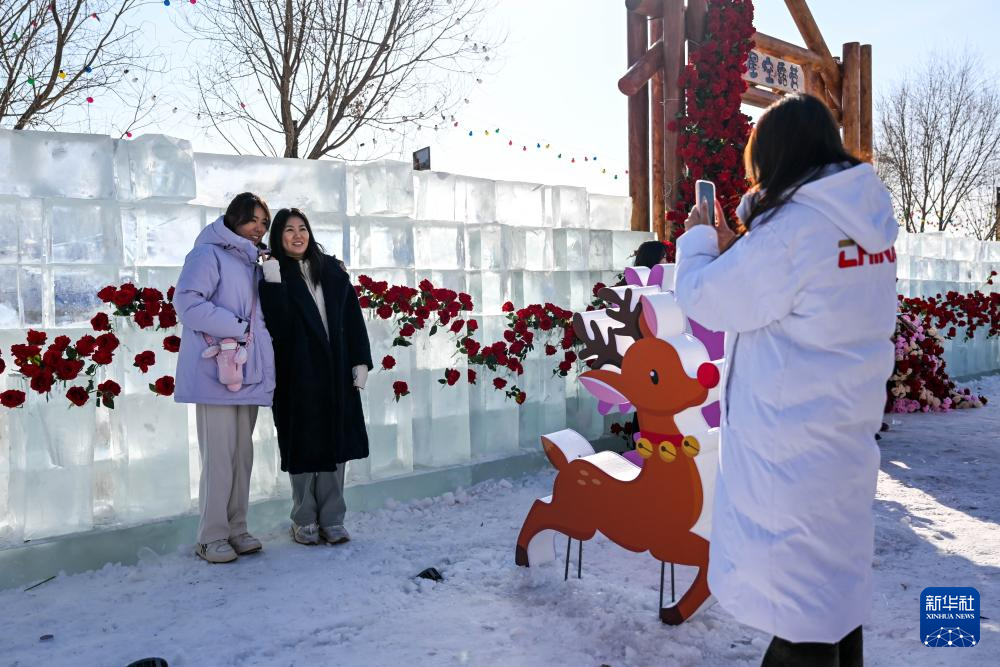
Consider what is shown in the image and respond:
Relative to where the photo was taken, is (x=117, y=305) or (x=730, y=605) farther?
(x=117, y=305)

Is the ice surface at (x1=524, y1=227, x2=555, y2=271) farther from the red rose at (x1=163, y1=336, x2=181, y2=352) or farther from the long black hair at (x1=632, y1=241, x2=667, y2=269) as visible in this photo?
the red rose at (x1=163, y1=336, x2=181, y2=352)

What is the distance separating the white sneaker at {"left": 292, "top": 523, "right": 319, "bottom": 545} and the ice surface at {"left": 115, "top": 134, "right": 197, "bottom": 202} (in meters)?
1.60

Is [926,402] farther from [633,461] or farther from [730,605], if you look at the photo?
[730,605]

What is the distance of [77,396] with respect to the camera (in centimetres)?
325

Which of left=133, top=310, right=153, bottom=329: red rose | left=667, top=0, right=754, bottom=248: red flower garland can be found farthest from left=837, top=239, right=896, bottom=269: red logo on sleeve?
left=667, top=0, right=754, bottom=248: red flower garland

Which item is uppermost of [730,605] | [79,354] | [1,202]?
[1,202]

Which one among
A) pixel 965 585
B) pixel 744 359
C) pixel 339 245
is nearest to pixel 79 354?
pixel 339 245

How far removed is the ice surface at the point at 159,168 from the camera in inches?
141

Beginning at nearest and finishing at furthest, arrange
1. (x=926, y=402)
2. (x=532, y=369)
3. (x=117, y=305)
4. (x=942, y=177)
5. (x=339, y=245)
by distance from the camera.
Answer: (x=117, y=305)
(x=339, y=245)
(x=532, y=369)
(x=926, y=402)
(x=942, y=177)

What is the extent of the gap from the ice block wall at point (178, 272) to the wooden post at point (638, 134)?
4.36 feet

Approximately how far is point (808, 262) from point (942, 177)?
18.3m

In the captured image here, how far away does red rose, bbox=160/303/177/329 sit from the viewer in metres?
3.50

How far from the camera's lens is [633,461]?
3121mm

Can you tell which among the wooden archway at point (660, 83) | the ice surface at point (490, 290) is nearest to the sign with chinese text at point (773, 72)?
the wooden archway at point (660, 83)
